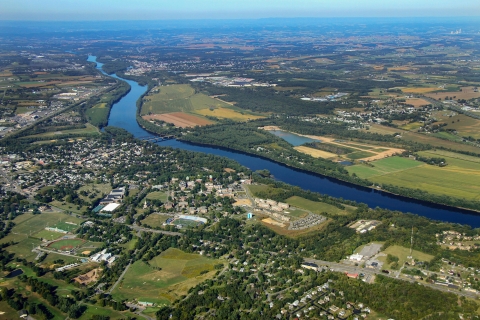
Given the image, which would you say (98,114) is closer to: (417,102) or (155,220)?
(155,220)

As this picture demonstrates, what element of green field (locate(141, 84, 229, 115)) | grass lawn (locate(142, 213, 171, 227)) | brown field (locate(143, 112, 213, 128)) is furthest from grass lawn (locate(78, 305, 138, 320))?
green field (locate(141, 84, 229, 115))

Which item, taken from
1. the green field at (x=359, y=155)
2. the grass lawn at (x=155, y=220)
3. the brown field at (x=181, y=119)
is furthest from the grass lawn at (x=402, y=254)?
the brown field at (x=181, y=119)

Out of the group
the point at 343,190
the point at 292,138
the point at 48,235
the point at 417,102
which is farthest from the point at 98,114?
the point at 417,102

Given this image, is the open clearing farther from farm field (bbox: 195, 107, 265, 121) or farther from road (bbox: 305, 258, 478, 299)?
farm field (bbox: 195, 107, 265, 121)

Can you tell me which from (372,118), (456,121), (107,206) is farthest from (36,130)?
(456,121)

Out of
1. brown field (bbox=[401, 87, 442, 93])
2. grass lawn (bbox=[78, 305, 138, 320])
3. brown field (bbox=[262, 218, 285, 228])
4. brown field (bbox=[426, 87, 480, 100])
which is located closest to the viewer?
grass lawn (bbox=[78, 305, 138, 320])

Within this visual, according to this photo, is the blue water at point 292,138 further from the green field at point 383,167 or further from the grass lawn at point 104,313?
the grass lawn at point 104,313
